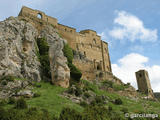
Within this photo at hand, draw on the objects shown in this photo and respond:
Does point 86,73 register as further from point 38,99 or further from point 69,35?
point 38,99

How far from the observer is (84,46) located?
161 ft

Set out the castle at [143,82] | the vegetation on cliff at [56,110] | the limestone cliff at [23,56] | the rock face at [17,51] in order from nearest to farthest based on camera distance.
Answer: the vegetation on cliff at [56,110] < the rock face at [17,51] < the limestone cliff at [23,56] < the castle at [143,82]

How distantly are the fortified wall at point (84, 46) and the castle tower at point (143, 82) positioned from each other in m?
9.12

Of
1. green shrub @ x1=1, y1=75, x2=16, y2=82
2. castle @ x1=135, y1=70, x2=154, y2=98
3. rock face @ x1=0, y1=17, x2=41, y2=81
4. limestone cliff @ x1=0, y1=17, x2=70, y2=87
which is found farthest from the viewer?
castle @ x1=135, y1=70, x2=154, y2=98

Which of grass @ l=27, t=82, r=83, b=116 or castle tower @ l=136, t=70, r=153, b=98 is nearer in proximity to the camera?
grass @ l=27, t=82, r=83, b=116

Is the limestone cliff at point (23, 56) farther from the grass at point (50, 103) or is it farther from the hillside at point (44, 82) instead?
the grass at point (50, 103)

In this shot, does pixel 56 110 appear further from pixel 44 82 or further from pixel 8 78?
pixel 44 82

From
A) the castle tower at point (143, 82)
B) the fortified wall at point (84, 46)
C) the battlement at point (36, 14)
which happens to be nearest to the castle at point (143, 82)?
the castle tower at point (143, 82)

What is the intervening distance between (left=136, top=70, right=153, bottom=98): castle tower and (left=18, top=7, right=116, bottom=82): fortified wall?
29.9 feet

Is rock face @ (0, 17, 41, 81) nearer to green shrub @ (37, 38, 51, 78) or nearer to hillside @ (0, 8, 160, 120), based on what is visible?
hillside @ (0, 8, 160, 120)

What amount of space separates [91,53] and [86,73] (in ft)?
43.5

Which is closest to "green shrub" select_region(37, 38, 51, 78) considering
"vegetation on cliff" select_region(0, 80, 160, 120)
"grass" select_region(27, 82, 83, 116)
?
"vegetation on cliff" select_region(0, 80, 160, 120)

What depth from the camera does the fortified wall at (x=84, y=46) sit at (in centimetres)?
3847

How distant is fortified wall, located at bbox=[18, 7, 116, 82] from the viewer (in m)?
38.5
